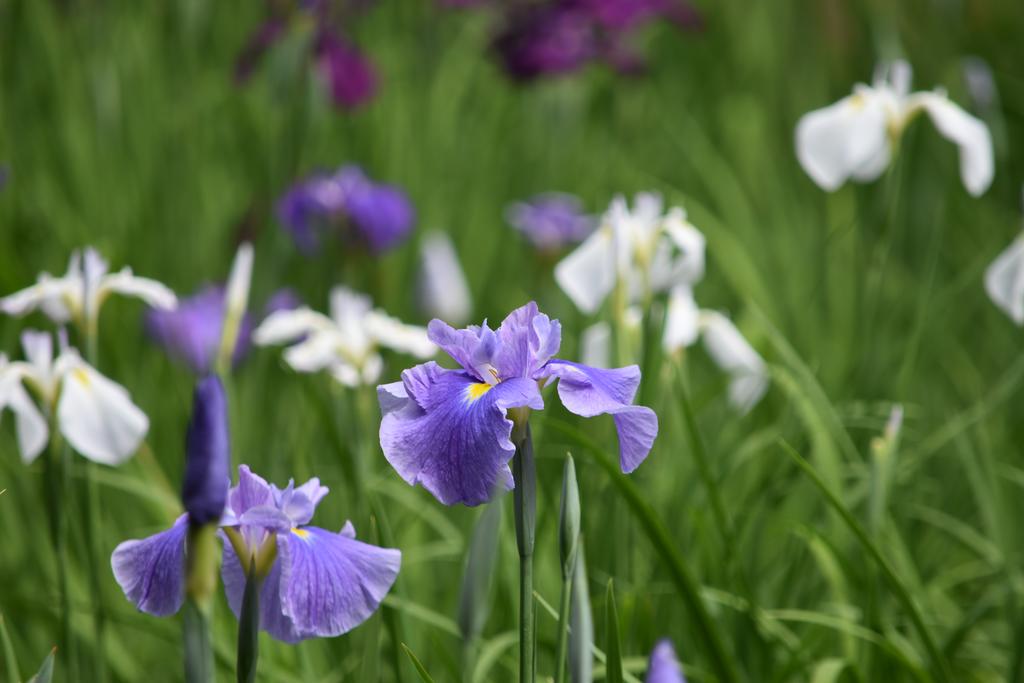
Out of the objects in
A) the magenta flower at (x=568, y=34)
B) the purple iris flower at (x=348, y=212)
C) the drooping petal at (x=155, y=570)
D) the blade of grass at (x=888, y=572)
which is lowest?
the blade of grass at (x=888, y=572)

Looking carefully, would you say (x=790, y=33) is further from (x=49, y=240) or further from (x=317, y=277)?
(x=49, y=240)

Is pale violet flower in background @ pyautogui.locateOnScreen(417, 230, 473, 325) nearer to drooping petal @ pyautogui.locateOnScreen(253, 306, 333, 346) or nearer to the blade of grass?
drooping petal @ pyautogui.locateOnScreen(253, 306, 333, 346)

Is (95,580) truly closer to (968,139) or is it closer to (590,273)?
(590,273)

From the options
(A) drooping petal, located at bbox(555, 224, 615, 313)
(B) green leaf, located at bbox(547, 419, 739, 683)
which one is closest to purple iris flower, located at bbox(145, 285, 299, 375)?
(A) drooping petal, located at bbox(555, 224, 615, 313)

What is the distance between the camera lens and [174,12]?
12.4 feet

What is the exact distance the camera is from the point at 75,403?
1.52m

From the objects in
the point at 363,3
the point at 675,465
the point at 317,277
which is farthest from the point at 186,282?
the point at 675,465

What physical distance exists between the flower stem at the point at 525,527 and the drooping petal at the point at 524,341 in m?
0.05

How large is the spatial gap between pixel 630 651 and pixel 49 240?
2462mm

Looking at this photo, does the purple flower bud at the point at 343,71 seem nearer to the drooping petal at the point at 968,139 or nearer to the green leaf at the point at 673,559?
the drooping petal at the point at 968,139

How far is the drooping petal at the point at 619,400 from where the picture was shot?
99 cm

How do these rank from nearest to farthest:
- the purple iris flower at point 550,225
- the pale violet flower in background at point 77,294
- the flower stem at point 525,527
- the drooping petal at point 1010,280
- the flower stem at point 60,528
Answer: the flower stem at point 525,527 < the flower stem at point 60,528 < the pale violet flower in background at point 77,294 < the drooping petal at point 1010,280 < the purple iris flower at point 550,225

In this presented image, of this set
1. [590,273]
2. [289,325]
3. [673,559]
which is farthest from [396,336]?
[673,559]

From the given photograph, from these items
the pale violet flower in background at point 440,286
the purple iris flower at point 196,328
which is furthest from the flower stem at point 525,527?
the pale violet flower in background at point 440,286
